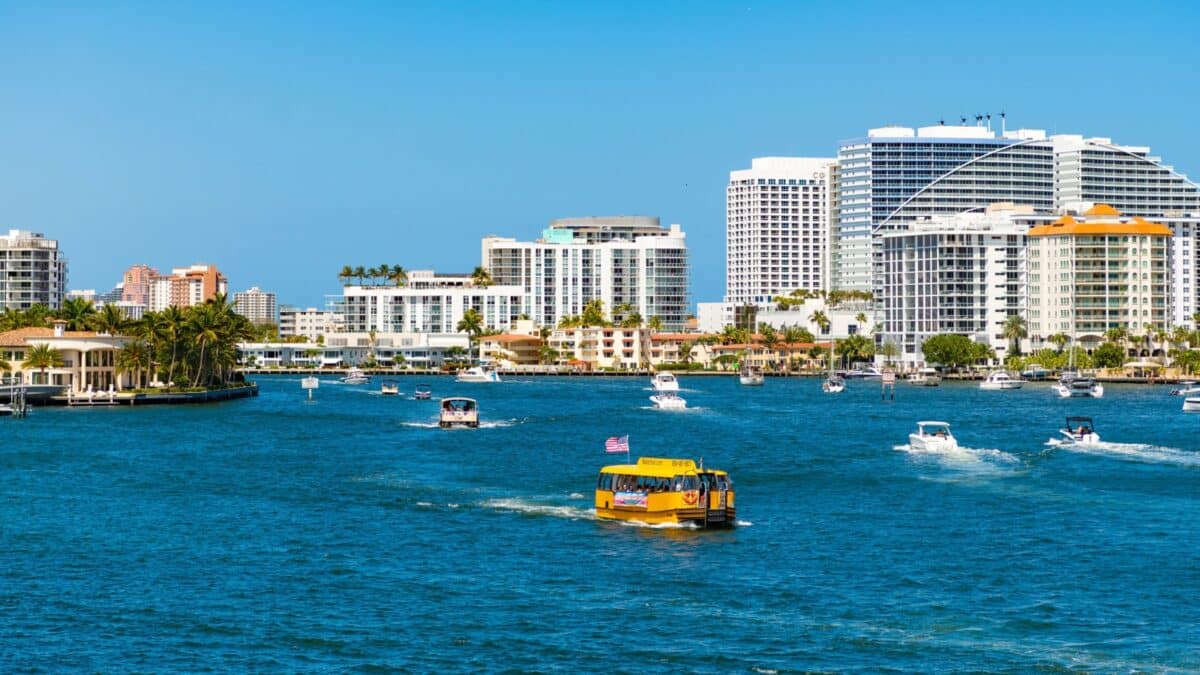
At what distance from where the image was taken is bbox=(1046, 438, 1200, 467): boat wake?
82.4 m

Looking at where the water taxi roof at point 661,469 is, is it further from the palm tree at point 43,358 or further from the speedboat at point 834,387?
the speedboat at point 834,387

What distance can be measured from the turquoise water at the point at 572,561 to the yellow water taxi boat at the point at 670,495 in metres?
1.03

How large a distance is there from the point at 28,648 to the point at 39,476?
37405 mm

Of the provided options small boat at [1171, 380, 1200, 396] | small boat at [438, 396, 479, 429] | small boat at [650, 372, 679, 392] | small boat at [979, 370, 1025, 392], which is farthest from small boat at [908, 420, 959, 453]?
small boat at [979, 370, 1025, 392]

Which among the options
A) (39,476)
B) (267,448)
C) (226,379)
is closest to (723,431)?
(267,448)

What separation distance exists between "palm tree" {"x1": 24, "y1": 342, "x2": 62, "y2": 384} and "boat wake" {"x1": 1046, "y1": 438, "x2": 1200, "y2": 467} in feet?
269

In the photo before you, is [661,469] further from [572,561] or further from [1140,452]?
[1140,452]

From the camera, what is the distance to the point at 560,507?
61938mm

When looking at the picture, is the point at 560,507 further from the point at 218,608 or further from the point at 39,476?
the point at 39,476

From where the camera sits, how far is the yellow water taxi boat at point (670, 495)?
2196 inches

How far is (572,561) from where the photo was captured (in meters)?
49.1

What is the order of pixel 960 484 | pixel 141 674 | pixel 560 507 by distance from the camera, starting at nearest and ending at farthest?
pixel 141 674, pixel 560 507, pixel 960 484

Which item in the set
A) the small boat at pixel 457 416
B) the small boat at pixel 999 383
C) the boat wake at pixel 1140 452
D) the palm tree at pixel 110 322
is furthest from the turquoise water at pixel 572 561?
the small boat at pixel 999 383

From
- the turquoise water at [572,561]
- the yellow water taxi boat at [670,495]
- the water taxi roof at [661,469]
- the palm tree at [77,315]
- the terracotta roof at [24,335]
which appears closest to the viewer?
the turquoise water at [572,561]
